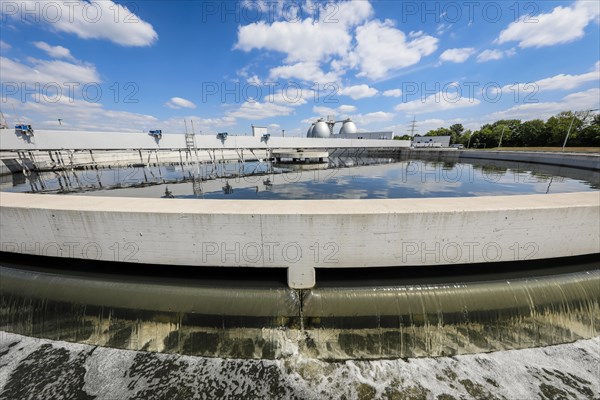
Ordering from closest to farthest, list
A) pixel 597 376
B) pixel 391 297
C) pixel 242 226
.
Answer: pixel 597 376
pixel 242 226
pixel 391 297

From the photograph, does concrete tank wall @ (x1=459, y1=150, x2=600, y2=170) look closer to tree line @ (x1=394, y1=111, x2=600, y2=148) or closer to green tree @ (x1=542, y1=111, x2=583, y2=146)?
tree line @ (x1=394, y1=111, x2=600, y2=148)

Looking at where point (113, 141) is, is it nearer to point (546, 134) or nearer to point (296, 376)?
point (296, 376)

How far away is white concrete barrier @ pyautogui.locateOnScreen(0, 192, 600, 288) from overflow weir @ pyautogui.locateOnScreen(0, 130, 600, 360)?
1.1 inches

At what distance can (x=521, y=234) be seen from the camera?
15.2ft

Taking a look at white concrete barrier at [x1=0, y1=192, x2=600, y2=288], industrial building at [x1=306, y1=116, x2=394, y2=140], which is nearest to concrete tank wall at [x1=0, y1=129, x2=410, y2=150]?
white concrete barrier at [x1=0, y1=192, x2=600, y2=288]

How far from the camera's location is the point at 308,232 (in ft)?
14.5

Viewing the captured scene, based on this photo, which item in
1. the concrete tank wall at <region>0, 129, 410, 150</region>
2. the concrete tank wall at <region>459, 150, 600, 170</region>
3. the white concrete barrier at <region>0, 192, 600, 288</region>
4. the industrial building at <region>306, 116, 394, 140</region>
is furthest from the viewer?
the industrial building at <region>306, 116, 394, 140</region>

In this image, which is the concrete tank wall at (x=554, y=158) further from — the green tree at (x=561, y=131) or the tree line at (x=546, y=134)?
the green tree at (x=561, y=131)

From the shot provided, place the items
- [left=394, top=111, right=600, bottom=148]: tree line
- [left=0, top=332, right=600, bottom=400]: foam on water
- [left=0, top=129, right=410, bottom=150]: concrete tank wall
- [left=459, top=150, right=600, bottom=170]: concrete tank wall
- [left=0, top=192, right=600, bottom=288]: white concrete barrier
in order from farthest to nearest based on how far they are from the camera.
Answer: [left=394, top=111, right=600, bottom=148]: tree line
[left=459, top=150, right=600, bottom=170]: concrete tank wall
[left=0, top=129, right=410, bottom=150]: concrete tank wall
[left=0, top=192, right=600, bottom=288]: white concrete barrier
[left=0, top=332, right=600, bottom=400]: foam on water

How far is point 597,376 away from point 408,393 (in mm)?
3576

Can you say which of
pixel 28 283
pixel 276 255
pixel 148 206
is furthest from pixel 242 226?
pixel 28 283

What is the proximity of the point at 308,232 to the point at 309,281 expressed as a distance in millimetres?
1143

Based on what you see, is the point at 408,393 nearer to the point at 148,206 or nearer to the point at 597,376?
the point at 597,376

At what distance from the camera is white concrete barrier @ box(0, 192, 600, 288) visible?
4383 mm
